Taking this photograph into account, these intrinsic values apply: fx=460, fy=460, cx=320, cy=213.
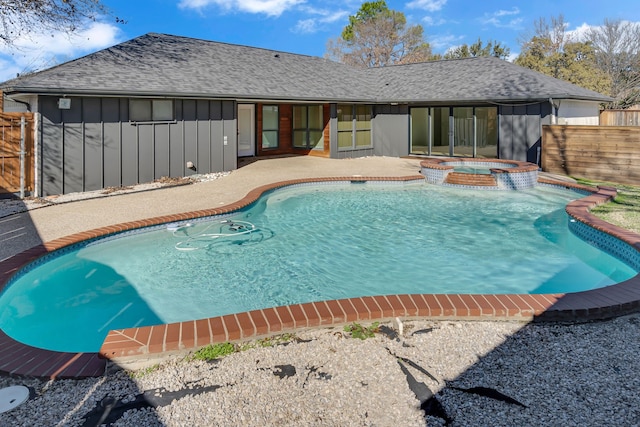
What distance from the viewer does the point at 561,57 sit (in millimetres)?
39656

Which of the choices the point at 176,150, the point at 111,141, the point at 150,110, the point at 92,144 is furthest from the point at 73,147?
the point at 176,150

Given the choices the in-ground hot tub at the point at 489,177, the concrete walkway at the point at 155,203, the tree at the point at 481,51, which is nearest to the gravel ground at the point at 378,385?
the concrete walkway at the point at 155,203

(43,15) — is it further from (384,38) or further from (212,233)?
(384,38)

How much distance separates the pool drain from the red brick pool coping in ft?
0.57

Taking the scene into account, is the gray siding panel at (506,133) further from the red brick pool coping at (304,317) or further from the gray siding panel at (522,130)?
the red brick pool coping at (304,317)

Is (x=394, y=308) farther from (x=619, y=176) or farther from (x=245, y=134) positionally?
(x=245, y=134)

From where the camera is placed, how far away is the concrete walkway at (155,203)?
27.0 ft

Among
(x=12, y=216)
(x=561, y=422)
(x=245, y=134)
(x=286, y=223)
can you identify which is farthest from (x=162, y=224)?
(x=245, y=134)

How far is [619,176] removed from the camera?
1434cm

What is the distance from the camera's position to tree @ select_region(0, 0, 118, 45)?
14.5 metres

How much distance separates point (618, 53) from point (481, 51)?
11.9m

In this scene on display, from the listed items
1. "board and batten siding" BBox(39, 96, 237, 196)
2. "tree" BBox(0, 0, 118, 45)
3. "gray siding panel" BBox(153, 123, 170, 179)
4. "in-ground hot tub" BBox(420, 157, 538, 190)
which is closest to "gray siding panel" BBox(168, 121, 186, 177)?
"board and batten siding" BBox(39, 96, 237, 196)

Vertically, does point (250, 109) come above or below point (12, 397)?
above

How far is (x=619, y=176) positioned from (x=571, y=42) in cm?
3329
